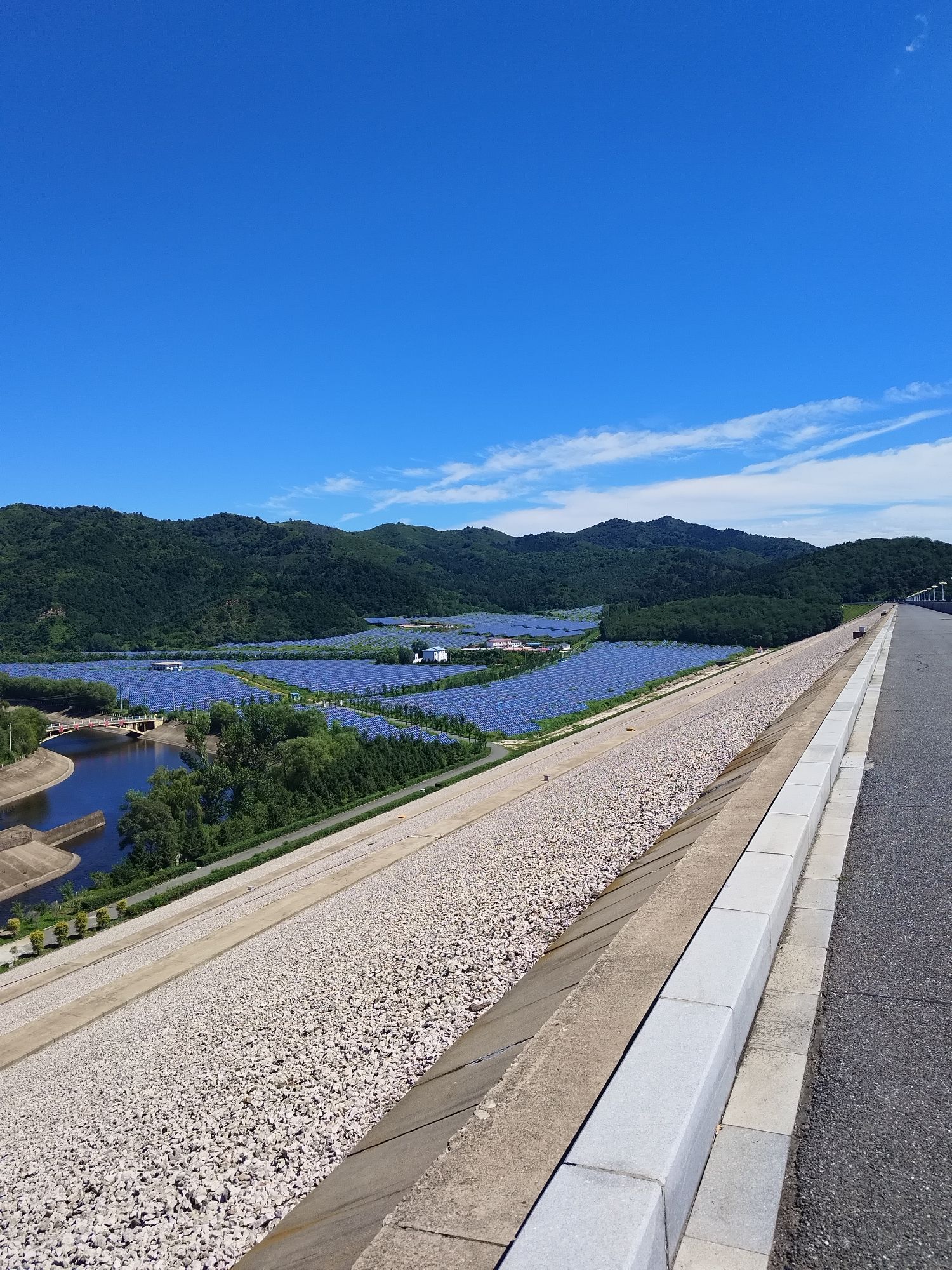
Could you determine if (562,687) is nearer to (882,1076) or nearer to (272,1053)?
(272,1053)

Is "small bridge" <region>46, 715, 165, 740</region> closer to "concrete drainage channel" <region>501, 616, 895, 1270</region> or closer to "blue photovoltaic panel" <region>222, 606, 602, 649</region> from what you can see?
"blue photovoltaic panel" <region>222, 606, 602, 649</region>

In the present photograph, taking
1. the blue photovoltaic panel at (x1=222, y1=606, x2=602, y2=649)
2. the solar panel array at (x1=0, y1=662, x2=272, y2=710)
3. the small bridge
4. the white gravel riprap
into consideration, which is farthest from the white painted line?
the blue photovoltaic panel at (x1=222, y1=606, x2=602, y2=649)

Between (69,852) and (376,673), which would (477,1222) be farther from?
(376,673)

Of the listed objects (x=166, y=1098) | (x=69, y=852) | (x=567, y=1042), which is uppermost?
(x=567, y=1042)

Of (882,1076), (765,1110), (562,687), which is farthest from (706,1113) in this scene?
(562,687)

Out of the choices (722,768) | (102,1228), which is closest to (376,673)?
(722,768)

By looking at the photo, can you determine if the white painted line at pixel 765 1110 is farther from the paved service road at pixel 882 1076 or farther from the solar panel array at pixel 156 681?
the solar panel array at pixel 156 681
